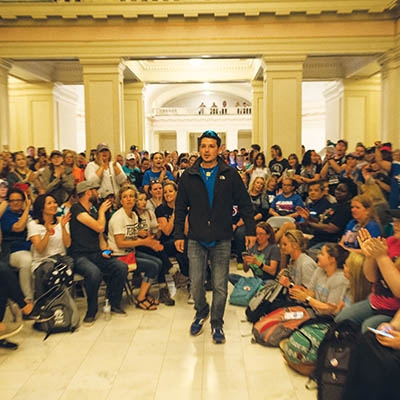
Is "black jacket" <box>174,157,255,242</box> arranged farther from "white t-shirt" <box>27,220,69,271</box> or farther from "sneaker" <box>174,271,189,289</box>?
"sneaker" <box>174,271,189,289</box>

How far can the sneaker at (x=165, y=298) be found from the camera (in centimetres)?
582

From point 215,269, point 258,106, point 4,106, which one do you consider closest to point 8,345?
point 215,269

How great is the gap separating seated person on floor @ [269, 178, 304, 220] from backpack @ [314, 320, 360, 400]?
395 centimetres

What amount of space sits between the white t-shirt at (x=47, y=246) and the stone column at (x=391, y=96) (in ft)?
28.6

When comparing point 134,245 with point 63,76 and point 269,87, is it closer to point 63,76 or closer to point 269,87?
point 269,87

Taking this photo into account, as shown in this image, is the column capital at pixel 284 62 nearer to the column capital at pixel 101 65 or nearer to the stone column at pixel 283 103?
the stone column at pixel 283 103

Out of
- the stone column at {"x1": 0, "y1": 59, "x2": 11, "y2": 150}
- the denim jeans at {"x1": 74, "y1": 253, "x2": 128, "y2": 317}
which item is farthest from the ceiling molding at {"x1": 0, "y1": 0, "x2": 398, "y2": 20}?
the denim jeans at {"x1": 74, "y1": 253, "x2": 128, "y2": 317}

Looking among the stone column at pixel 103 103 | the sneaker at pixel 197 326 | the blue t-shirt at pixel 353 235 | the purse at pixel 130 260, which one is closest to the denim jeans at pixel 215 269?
the sneaker at pixel 197 326

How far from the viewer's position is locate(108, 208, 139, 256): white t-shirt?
5.67 meters

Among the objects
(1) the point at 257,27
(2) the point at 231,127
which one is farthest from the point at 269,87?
(2) the point at 231,127

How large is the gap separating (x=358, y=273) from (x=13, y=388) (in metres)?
2.86

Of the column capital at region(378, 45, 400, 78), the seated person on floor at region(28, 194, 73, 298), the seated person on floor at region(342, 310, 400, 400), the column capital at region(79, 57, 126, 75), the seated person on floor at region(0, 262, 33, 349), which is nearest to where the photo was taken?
the seated person on floor at region(342, 310, 400, 400)

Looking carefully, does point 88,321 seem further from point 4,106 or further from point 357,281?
point 4,106

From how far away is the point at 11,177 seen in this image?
8.08 meters
